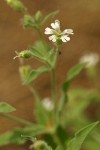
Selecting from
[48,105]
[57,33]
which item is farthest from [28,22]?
[48,105]

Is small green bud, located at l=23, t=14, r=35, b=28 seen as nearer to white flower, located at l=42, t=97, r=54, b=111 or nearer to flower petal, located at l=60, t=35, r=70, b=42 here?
flower petal, located at l=60, t=35, r=70, b=42

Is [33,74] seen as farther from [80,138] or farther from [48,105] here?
[48,105]

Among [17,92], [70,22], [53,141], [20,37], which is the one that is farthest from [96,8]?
[53,141]

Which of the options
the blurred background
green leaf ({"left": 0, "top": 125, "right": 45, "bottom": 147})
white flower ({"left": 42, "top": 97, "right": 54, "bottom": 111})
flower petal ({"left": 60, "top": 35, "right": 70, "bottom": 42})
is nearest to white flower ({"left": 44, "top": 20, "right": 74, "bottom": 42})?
flower petal ({"left": 60, "top": 35, "right": 70, "bottom": 42})

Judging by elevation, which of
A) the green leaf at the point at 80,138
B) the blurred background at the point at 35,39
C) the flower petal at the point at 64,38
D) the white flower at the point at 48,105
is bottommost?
the green leaf at the point at 80,138

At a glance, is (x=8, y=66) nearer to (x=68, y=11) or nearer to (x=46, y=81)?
(x=46, y=81)

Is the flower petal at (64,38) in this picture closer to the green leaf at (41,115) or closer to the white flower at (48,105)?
the green leaf at (41,115)

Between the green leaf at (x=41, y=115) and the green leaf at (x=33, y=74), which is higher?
the green leaf at (x=41, y=115)

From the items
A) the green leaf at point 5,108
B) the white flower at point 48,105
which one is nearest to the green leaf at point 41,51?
the green leaf at point 5,108
